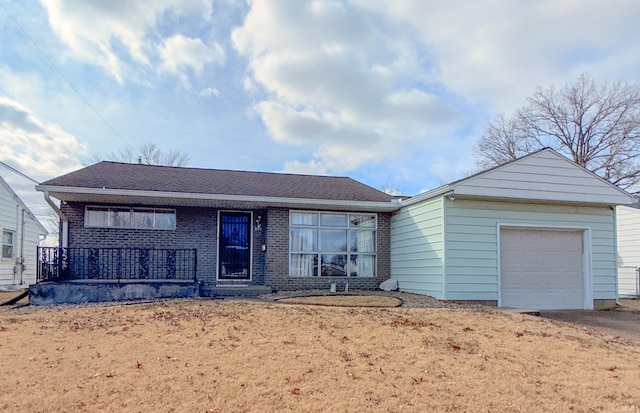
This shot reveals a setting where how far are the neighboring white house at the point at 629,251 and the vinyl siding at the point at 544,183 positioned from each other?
21.7 ft

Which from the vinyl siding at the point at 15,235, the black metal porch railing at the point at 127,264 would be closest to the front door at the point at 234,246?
the black metal porch railing at the point at 127,264

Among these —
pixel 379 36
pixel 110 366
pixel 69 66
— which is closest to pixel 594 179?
pixel 379 36

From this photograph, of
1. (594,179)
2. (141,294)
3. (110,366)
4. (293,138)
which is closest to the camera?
(110,366)

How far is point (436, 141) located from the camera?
16.8 meters

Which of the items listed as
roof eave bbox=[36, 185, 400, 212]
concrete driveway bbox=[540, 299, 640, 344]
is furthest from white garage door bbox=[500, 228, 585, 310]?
roof eave bbox=[36, 185, 400, 212]

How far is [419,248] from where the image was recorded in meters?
10.8

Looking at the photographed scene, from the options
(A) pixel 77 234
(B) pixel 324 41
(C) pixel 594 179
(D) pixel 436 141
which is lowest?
(A) pixel 77 234

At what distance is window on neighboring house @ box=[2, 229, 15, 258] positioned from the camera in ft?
50.5

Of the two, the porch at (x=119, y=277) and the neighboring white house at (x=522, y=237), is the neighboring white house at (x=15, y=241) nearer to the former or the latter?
the porch at (x=119, y=277)

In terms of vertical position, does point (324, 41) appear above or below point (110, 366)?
above

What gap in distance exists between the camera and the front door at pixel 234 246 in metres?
12.1

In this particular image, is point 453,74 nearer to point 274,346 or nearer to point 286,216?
point 286,216

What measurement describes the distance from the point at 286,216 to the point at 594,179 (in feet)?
25.5

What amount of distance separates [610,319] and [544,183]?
319 centimetres
